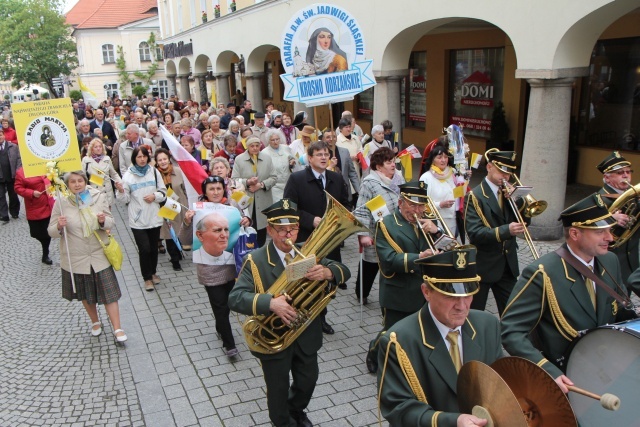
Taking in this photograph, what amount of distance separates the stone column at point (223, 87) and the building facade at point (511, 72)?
2.28 meters

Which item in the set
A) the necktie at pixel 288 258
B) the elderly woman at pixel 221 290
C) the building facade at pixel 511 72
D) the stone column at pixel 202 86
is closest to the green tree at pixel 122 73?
the stone column at pixel 202 86

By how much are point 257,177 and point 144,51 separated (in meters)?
54.8

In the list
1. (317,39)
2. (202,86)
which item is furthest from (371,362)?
(202,86)

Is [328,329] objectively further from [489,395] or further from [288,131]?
[288,131]

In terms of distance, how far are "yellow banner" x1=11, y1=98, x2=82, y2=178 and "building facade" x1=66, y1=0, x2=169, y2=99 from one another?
173ft

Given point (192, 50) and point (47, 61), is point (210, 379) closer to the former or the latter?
point (192, 50)

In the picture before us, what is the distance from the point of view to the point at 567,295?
350 centimetres

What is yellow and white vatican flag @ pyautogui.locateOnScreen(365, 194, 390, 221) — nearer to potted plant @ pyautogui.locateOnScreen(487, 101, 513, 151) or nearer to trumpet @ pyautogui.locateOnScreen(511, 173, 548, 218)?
trumpet @ pyautogui.locateOnScreen(511, 173, 548, 218)

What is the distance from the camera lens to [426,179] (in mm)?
6875

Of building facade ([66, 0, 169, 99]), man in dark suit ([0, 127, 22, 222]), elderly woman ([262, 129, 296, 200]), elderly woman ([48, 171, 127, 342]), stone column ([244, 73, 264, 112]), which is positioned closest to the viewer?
elderly woman ([48, 171, 127, 342])

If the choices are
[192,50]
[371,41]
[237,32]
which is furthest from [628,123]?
[192,50]

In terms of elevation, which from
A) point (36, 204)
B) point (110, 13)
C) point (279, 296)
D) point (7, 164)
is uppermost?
point (110, 13)

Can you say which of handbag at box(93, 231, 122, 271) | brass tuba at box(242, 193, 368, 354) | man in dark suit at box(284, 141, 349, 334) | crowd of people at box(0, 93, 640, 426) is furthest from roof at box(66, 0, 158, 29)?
brass tuba at box(242, 193, 368, 354)

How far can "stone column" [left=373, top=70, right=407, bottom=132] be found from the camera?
13523 millimetres
